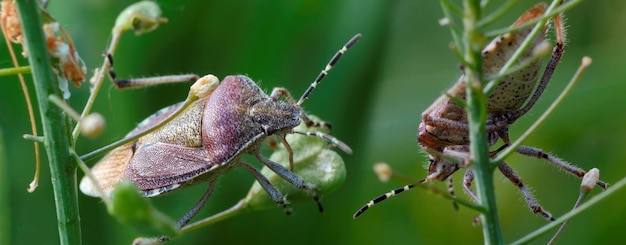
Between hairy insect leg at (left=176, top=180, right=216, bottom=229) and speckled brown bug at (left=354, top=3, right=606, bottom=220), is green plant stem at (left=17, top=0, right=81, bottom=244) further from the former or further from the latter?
hairy insect leg at (left=176, top=180, right=216, bottom=229)

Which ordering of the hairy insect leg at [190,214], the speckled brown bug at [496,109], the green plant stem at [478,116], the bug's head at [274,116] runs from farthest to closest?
the hairy insect leg at [190,214], the bug's head at [274,116], the speckled brown bug at [496,109], the green plant stem at [478,116]

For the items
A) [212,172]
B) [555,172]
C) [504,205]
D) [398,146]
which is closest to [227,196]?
[212,172]

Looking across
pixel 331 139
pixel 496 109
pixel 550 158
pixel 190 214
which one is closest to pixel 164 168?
pixel 190 214

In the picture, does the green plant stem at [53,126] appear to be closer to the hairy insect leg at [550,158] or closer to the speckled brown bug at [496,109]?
the speckled brown bug at [496,109]

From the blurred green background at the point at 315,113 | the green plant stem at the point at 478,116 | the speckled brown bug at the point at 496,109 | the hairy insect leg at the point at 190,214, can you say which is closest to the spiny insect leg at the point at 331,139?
the speckled brown bug at the point at 496,109

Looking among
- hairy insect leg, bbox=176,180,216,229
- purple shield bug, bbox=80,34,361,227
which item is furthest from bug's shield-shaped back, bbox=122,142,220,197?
hairy insect leg, bbox=176,180,216,229

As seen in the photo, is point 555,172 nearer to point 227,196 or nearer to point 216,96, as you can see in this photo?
point 227,196
